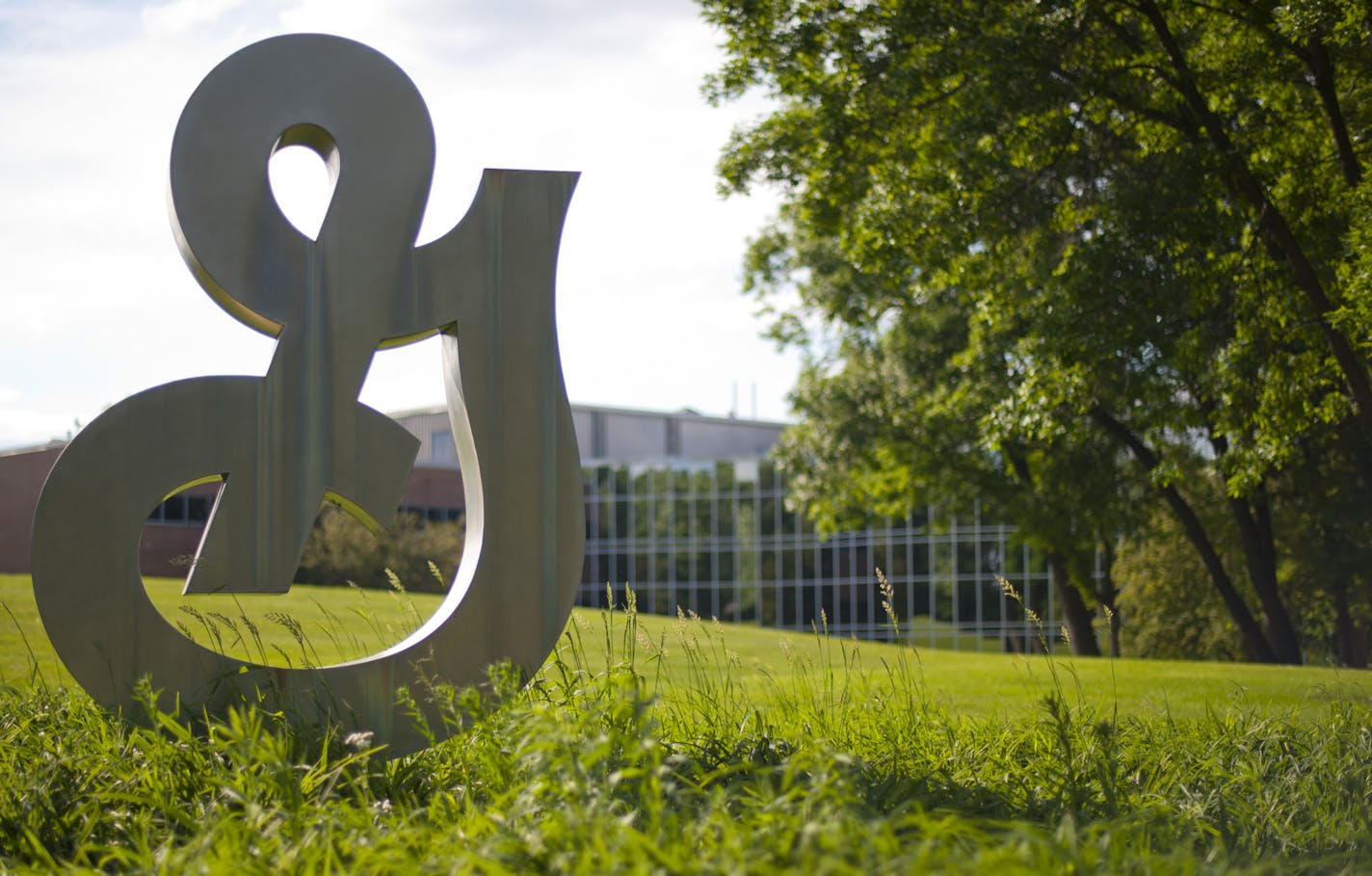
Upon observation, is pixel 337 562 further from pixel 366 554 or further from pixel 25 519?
pixel 25 519

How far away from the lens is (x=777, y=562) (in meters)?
37.1

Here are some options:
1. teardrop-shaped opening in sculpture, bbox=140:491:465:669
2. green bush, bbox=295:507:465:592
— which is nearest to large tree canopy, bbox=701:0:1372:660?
teardrop-shaped opening in sculpture, bbox=140:491:465:669

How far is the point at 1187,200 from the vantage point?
34.0ft

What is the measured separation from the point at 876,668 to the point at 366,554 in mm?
20281

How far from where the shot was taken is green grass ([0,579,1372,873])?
3.01m

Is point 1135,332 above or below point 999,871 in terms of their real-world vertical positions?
above

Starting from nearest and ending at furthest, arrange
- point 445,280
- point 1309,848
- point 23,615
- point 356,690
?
1. point 1309,848
2. point 356,690
3. point 445,280
4. point 23,615

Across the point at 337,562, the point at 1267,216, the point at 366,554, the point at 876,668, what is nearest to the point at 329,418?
the point at 876,668

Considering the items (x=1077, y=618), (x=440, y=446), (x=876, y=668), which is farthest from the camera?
(x=440, y=446)

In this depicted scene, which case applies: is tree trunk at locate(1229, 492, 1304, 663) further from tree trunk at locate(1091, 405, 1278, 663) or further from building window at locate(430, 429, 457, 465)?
building window at locate(430, 429, 457, 465)

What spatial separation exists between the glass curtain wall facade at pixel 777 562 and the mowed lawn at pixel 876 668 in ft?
59.9

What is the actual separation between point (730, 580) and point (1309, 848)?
3388 centimetres

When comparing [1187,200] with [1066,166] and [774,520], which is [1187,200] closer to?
Result: [1066,166]

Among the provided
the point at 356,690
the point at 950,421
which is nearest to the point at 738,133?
the point at 950,421
